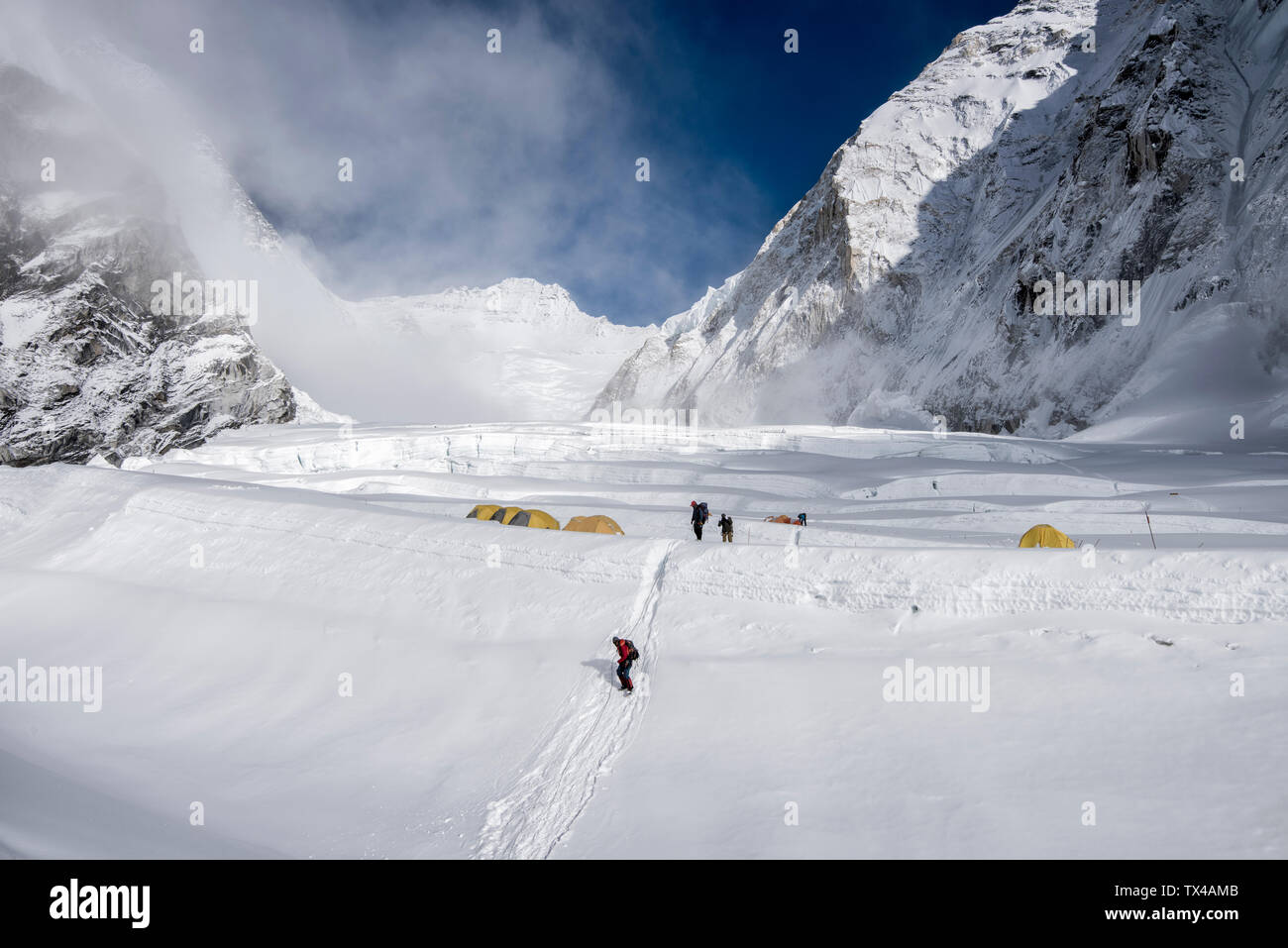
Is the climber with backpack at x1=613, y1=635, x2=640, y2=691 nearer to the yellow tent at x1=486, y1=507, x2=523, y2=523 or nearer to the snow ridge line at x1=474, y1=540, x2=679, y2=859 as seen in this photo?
the snow ridge line at x1=474, y1=540, x2=679, y2=859

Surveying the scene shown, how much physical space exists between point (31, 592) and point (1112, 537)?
2606 centimetres

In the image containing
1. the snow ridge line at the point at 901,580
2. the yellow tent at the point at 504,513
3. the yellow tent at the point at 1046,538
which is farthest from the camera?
the yellow tent at the point at 504,513

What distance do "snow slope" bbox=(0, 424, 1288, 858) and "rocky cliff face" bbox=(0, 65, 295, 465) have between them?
77.3m

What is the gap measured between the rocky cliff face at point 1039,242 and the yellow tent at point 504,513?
40275 millimetres

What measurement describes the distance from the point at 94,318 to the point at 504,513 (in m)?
92.6

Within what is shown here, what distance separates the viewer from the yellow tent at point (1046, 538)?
1385 centimetres

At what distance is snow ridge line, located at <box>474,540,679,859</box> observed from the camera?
7617 mm

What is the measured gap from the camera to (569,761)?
9.02 meters

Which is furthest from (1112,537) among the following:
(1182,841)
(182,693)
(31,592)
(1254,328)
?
(1254,328)

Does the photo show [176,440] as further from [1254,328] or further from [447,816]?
[1254,328]

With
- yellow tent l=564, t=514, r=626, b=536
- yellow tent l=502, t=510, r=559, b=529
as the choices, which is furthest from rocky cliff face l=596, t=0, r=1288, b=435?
yellow tent l=502, t=510, r=559, b=529

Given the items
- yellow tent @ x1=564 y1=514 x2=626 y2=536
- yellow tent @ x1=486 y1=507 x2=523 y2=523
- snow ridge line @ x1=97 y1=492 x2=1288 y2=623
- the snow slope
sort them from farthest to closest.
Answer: yellow tent @ x1=486 y1=507 x2=523 y2=523
yellow tent @ x1=564 y1=514 x2=626 y2=536
snow ridge line @ x1=97 y1=492 x2=1288 y2=623
the snow slope

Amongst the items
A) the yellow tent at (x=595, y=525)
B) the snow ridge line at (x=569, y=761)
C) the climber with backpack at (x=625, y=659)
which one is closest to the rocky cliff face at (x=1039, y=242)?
the yellow tent at (x=595, y=525)

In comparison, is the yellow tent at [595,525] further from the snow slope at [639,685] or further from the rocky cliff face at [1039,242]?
the rocky cliff face at [1039,242]
